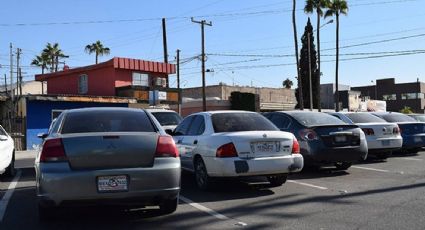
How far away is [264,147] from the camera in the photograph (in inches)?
339

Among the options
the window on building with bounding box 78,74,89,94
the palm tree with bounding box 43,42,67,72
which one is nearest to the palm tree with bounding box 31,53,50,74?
the palm tree with bounding box 43,42,67,72

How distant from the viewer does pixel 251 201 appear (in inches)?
315

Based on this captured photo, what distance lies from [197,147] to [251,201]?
5.81 ft

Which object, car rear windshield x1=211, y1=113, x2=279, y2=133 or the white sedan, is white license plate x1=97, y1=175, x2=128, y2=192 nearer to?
the white sedan

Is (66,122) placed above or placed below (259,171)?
above

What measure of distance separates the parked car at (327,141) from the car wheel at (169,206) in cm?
485

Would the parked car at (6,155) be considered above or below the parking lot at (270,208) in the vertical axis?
above

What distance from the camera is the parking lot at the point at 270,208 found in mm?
6426

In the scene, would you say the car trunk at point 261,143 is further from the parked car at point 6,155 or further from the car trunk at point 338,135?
the parked car at point 6,155

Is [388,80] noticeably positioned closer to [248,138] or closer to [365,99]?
[365,99]

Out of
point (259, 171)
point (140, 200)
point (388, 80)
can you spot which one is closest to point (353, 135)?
point (259, 171)

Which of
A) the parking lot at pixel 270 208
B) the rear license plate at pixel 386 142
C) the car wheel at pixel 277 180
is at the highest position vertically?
the rear license plate at pixel 386 142

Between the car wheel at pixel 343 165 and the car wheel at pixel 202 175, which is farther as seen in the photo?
the car wheel at pixel 343 165

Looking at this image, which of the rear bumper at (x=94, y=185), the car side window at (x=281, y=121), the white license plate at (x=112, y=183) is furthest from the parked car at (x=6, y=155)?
the car side window at (x=281, y=121)
